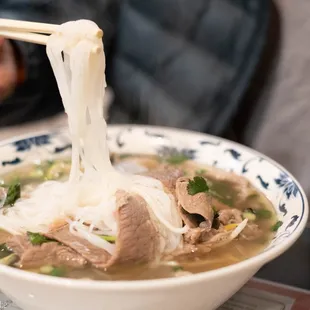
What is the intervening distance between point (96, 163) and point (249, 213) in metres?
0.33

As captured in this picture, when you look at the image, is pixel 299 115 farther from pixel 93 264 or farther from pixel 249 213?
pixel 93 264

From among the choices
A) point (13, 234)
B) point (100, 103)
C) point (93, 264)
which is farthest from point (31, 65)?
point (93, 264)

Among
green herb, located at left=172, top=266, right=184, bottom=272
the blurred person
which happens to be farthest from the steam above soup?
the blurred person

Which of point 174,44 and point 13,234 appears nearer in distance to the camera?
point 13,234

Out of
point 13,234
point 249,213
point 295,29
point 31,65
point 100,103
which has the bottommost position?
point 31,65

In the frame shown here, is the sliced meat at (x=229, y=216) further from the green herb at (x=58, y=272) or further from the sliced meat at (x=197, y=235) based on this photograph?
the green herb at (x=58, y=272)

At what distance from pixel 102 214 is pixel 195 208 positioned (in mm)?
173

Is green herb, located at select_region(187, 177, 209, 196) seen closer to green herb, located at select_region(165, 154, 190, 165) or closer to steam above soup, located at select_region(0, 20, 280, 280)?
steam above soup, located at select_region(0, 20, 280, 280)

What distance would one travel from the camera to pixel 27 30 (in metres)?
1.00

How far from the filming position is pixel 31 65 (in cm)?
183

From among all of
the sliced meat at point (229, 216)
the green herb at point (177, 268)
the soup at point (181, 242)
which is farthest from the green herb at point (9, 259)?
the sliced meat at point (229, 216)

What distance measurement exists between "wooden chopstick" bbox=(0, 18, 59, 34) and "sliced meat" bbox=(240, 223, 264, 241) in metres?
0.53

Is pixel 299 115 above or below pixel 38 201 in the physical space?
above

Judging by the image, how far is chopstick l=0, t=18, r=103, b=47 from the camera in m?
0.98
